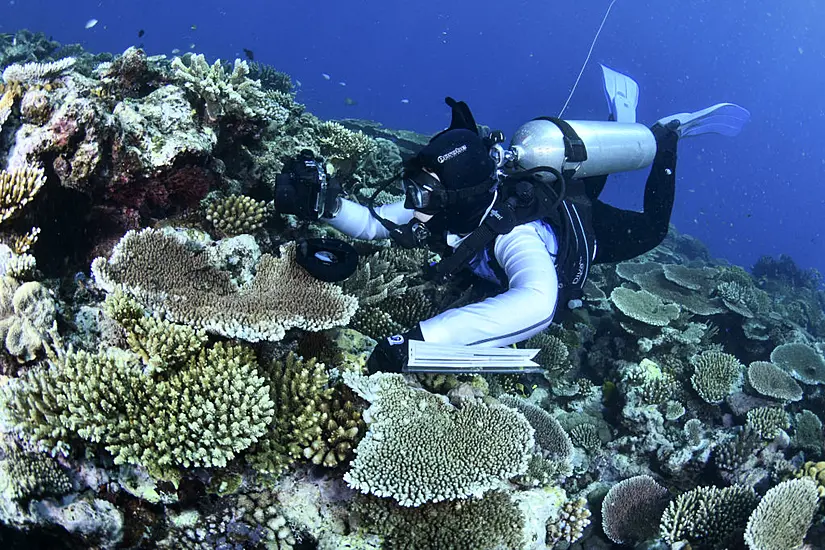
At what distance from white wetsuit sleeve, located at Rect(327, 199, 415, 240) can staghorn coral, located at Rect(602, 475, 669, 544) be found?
11.8 ft

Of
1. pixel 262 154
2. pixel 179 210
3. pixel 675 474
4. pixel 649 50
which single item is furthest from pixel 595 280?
pixel 649 50

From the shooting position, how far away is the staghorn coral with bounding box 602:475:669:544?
4402mm

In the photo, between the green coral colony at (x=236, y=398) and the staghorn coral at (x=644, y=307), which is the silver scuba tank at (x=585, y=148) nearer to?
the green coral colony at (x=236, y=398)

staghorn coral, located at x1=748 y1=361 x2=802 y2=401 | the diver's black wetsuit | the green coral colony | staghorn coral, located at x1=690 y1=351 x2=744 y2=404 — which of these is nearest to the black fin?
the green coral colony

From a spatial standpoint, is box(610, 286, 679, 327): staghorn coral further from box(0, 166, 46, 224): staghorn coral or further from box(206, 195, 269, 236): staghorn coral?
box(0, 166, 46, 224): staghorn coral

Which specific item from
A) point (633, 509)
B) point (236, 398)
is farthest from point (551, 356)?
point (236, 398)

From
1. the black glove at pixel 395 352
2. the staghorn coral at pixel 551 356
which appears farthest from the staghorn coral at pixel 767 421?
the black glove at pixel 395 352

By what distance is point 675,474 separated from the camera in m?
5.41

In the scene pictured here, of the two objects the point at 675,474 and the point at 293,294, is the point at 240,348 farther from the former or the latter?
the point at 675,474

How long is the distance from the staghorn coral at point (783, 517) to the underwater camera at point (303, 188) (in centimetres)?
460

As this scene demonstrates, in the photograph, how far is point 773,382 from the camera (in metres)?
6.38

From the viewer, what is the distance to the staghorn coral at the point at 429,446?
2848mm

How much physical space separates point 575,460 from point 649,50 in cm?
12518

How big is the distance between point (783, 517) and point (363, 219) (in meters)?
4.74
